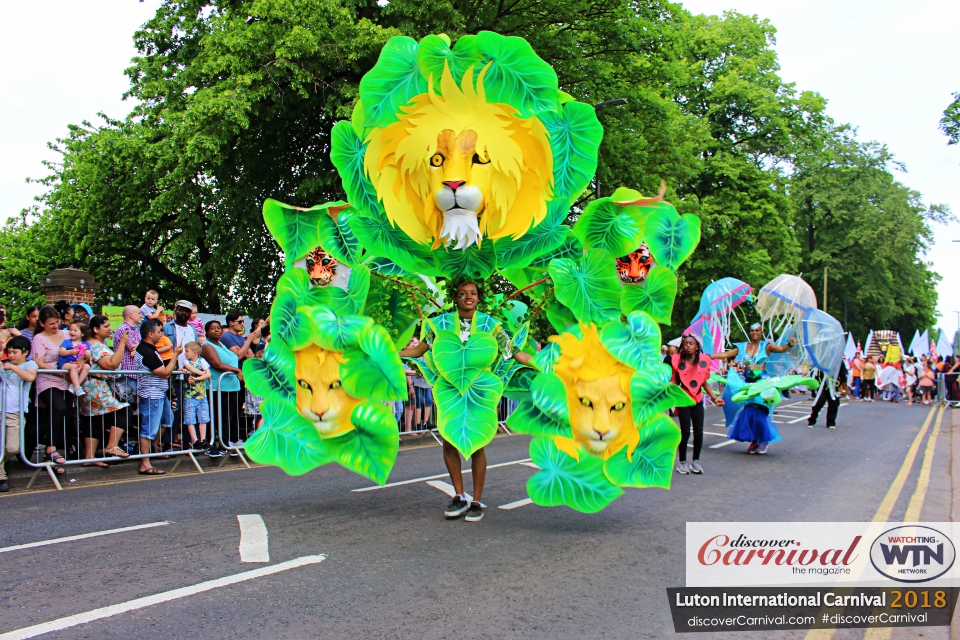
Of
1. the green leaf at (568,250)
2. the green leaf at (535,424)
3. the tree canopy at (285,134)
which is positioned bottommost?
the green leaf at (535,424)

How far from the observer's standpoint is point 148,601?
3799 millimetres

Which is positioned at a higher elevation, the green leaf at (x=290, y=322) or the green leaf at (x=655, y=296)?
the green leaf at (x=655, y=296)

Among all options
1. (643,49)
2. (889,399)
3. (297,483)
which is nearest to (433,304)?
(297,483)

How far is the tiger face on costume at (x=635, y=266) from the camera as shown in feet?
19.3

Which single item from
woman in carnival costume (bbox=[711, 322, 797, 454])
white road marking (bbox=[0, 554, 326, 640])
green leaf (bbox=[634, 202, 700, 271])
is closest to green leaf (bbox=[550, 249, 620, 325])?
green leaf (bbox=[634, 202, 700, 271])

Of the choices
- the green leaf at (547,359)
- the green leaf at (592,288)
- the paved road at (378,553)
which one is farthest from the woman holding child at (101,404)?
the green leaf at (592,288)

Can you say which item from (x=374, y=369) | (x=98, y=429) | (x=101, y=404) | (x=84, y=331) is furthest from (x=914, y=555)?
(x=84, y=331)

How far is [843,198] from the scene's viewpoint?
39312 mm

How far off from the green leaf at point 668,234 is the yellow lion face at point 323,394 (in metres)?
2.71

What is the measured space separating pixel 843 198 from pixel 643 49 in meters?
29.1

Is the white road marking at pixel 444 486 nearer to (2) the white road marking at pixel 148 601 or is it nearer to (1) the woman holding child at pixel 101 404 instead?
(2) the white road marking at pixel 148 601

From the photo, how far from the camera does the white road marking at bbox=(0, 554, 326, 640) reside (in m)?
3.39

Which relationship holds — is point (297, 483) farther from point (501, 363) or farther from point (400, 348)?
point (501, 363)

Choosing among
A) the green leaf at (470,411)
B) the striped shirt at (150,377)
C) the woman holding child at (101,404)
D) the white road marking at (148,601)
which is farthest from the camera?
the striped shirt at (150,377)
